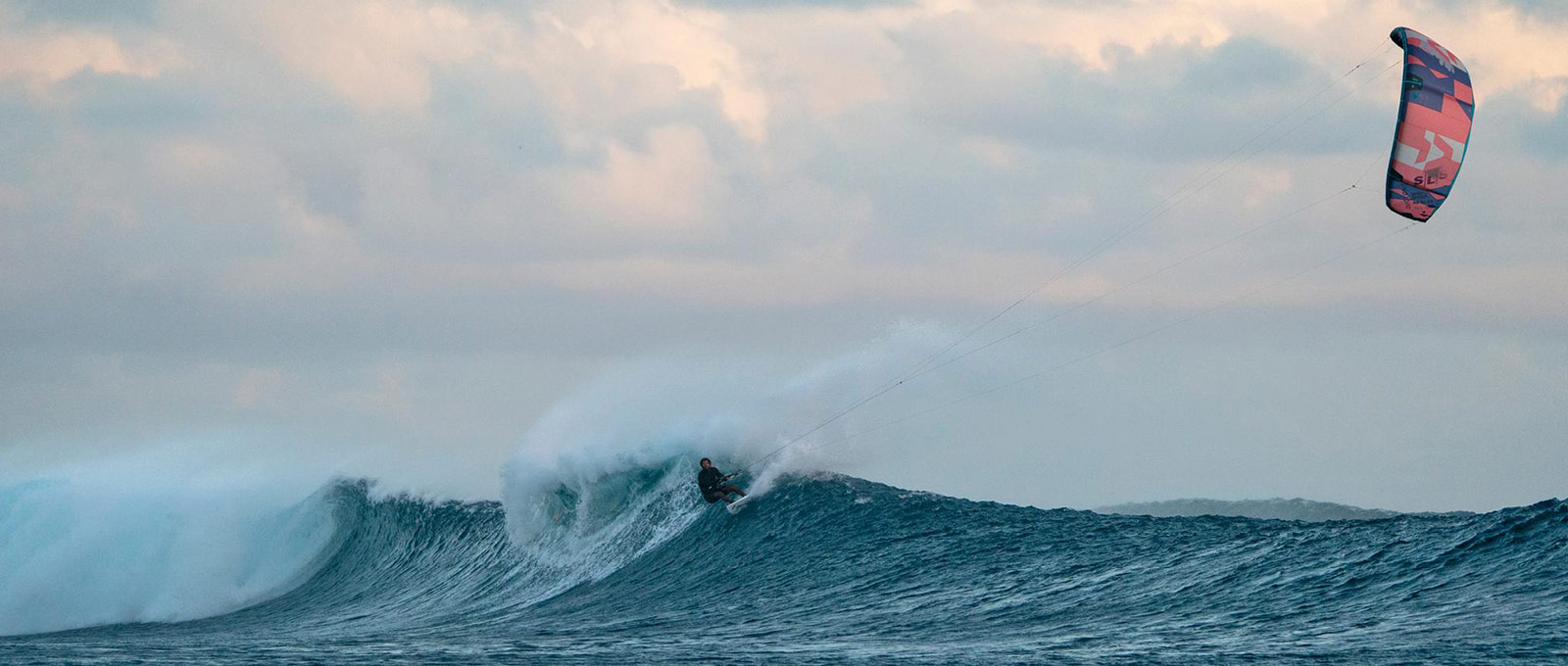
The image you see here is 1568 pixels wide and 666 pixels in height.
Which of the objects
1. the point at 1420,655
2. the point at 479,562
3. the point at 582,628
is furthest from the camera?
the point at 479,562

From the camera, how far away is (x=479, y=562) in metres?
21.1

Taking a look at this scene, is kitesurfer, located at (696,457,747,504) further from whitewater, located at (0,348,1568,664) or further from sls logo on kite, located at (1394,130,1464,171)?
sls logo on kite, located at (1394,130,1464,171)

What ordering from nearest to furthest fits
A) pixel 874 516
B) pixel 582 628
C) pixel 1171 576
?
pixel 1171 576
pixel 582 628
pixel 874 516

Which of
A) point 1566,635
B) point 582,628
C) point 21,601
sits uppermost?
point 21,601

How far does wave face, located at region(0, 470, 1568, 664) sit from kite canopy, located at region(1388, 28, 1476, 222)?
3039 mm

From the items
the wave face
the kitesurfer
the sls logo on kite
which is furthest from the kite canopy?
the kitesurfer

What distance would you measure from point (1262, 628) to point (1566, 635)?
6.67 ft

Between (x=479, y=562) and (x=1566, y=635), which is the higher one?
(x=479, y=562)

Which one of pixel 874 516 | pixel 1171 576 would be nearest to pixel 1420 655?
pixel 1171 576

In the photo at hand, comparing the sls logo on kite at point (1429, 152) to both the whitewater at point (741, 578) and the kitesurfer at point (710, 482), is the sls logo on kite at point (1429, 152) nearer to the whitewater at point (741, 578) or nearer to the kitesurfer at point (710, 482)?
the whitewater at point (741, 578)

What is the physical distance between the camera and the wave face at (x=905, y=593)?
10.5 metres

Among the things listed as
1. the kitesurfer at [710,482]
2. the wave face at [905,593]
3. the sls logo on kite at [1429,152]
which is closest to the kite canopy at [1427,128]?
the sls logo on kite at [1429,152]

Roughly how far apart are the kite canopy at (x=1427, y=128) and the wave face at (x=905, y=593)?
9.97 feet

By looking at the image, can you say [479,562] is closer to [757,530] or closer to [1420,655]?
[757,530]
